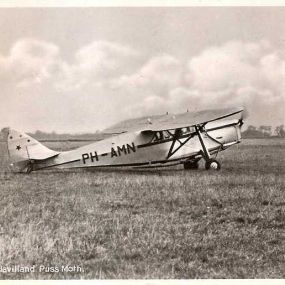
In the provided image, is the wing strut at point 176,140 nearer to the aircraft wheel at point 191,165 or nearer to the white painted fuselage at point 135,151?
the white painted fuselage at point 135,151

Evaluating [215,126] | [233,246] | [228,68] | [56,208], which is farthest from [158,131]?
[233,246]

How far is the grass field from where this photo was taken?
3.90 meters

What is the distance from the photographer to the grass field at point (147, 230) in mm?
3900

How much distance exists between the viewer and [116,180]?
7586 mm

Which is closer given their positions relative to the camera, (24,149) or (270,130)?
(24,149)

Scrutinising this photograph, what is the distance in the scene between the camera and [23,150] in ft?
28.7

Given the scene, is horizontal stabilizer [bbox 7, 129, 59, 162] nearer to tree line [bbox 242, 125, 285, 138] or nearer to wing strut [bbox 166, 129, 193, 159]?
wing strut [bbox 166, 129, 193, 159]

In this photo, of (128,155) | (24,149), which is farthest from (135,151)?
(24,149)

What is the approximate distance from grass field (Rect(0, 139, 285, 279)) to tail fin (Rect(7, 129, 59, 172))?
1799mm

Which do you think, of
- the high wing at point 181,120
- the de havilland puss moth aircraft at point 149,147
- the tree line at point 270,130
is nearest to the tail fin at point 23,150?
the de havilland puss moth aircraft at point 149,147

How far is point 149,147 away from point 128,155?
0.53 m

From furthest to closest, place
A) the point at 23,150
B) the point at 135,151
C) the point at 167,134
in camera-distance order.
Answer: the point at 167,134, the point at 135,151, the point at 23,150

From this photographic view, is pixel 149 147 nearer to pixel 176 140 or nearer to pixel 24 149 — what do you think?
pixel 176 140

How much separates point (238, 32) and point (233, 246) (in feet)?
12.5
